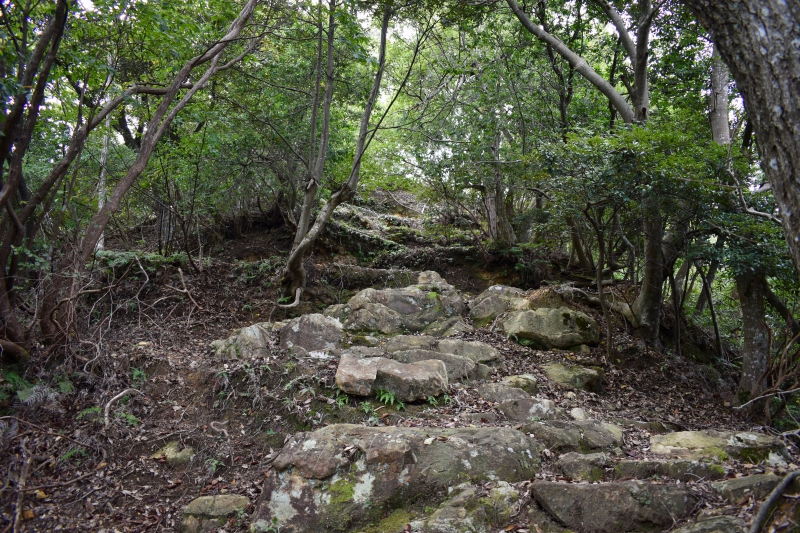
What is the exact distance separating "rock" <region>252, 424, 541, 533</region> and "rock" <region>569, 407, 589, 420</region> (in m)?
1.58

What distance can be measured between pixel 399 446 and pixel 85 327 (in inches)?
200

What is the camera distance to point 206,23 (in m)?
9.66

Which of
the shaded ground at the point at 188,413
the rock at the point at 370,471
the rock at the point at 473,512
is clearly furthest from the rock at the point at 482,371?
the rock at the point at 473,512

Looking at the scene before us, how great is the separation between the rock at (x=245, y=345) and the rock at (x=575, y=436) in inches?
A: 151

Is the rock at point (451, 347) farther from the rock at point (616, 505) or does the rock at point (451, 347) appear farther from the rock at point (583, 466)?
the rock at point (616, 505)

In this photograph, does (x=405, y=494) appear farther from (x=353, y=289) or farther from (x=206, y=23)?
(x=206, y=23)

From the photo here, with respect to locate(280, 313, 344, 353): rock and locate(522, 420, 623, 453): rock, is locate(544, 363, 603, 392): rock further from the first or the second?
locate(280, 313, 344, 353): rock

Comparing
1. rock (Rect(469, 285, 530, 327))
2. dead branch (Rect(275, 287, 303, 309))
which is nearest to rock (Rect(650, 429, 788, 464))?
rock (Rect(469, 285, 530, 327))

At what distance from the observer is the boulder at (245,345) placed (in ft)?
21.9

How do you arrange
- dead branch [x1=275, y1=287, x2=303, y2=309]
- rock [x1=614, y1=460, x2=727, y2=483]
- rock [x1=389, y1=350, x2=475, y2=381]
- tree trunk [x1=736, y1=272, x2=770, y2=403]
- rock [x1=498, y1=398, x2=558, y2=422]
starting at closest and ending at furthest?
rock [x1=614, y1=460, x2=727, y2=483] → rock [x1=498, y1=398, x2=558, y2=422] → rock [x1=389, y1=350, x2=475, y2=381] → tree trunk [x1=736, y1=272, x2=770, y2=403] → dead branch [x1=275, y1=287, x2=303, y2=309]

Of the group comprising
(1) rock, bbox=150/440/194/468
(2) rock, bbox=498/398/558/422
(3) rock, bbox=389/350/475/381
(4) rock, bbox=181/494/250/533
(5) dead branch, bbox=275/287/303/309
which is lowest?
(4) rock, bbox=181/494/250/533

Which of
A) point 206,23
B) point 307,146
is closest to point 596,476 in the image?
point 307,146

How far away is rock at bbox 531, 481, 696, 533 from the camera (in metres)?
3.18

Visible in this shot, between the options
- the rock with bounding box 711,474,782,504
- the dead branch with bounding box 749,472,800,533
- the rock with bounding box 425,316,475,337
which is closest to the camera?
the dead branch with bounding box 749,472,800,533
